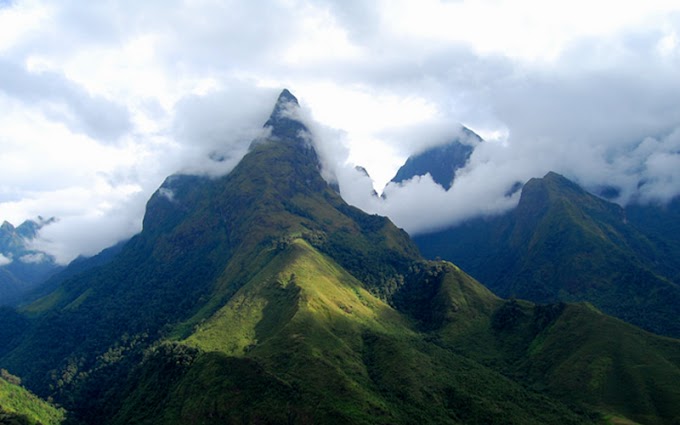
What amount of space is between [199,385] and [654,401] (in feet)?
534

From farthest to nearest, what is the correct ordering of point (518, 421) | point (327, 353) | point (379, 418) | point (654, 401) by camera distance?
point (327, 353) < point (654, 401) < point (518, 421) < point (379, 418)

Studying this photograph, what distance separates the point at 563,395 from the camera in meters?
199

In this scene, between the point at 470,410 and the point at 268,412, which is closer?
the point at 268,412

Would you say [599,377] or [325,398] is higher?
[599,377]

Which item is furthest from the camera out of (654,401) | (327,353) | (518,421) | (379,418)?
(327,353)

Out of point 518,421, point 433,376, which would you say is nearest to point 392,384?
point 433,376

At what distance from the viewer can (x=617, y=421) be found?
17300cm

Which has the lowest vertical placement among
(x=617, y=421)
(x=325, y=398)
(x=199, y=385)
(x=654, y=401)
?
(x=199, y=385)

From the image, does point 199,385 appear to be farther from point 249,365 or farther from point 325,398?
point 325,398

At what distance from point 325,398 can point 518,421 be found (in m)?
65.0

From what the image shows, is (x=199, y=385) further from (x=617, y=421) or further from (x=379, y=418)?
(x=617, y=421)

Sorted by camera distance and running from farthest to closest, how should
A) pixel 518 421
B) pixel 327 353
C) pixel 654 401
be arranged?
1. pixel 327 353
2. pixel 654 401
3. pixel 518 421

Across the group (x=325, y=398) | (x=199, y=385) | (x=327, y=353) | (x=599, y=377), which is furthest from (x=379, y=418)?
(x=599, y=377)

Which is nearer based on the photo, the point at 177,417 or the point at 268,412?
the point at 268,412
